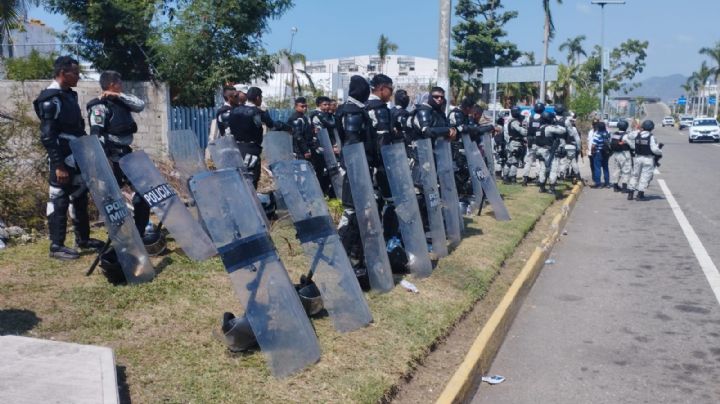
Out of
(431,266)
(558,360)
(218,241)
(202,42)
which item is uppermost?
(202,42)

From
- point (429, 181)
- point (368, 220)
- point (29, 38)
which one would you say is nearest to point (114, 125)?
point (368, 220)

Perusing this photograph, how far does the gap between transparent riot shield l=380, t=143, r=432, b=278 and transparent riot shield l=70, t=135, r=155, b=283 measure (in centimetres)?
245

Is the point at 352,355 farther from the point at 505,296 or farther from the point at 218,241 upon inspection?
the point at 505,296

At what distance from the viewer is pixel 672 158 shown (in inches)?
1088

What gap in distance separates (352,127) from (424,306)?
1.83 meters

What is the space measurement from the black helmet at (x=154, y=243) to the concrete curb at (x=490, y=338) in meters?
3.32

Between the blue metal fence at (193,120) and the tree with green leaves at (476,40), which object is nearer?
the blue metal fence at (193,120)

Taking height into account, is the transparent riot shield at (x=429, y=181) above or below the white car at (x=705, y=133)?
below

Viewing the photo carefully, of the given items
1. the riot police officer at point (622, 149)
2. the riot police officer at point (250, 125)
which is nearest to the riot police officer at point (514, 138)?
the riot police officer at point (622, 149)

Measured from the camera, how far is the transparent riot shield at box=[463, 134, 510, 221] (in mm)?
10055

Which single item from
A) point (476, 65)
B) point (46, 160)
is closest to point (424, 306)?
point (46, 160)

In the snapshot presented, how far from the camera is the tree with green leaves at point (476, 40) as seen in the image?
52.1m

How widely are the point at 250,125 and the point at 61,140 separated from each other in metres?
2.48

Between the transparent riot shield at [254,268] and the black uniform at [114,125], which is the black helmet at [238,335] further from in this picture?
the black uniform at [114,125]
